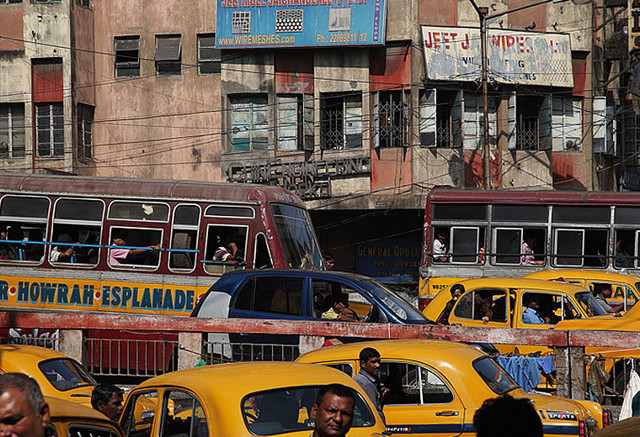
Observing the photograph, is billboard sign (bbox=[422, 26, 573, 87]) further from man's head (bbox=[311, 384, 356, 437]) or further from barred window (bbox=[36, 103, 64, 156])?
man's head (bbox=[311, 384, 356, 437])

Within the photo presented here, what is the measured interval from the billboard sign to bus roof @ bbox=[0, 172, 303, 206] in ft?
48.7

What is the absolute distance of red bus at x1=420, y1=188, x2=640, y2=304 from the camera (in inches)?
880

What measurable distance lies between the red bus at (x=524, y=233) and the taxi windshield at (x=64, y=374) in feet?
40.3

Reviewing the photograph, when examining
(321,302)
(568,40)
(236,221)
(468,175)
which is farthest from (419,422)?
(568,40)

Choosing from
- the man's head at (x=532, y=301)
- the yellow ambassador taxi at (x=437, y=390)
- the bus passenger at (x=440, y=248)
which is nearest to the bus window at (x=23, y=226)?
the man's head at (x=532, y=301)

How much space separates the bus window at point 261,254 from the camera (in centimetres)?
1780

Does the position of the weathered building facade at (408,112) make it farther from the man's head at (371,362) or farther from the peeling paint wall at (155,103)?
the man's head at (371,362)

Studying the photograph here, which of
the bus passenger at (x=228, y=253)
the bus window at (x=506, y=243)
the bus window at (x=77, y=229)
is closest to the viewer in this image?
the bus passenger at (x=228, y=253)

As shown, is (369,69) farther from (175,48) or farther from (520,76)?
(175,48)

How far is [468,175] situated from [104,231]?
55.6 feet

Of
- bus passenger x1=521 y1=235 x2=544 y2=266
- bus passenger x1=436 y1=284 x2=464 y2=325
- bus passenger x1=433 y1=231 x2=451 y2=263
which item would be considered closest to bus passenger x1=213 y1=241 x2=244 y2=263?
bus passenger x1=436 y1=284 x2=464 y2=325

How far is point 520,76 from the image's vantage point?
32.4m

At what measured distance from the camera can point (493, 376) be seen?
31.1ft

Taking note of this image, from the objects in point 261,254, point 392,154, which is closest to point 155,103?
point 392,154
